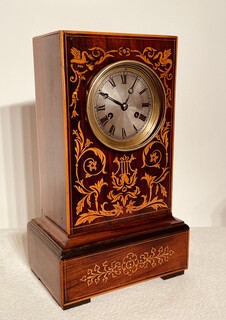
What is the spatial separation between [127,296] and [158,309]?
0.54 feet

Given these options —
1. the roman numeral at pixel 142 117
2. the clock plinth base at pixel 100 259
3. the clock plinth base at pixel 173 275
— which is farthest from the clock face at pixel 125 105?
the clock plinth base at pixel 173 275

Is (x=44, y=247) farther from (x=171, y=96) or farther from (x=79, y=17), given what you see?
(x=79, y=17)

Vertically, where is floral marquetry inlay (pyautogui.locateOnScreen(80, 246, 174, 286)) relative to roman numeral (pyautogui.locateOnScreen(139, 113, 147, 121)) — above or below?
below

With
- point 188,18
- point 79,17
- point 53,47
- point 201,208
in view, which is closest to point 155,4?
point 188,18

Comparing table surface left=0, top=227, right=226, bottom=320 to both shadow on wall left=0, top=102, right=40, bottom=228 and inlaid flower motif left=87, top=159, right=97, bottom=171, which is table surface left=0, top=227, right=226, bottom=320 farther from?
inlaid flower motif left=87, top=159, right=97, bottom=171

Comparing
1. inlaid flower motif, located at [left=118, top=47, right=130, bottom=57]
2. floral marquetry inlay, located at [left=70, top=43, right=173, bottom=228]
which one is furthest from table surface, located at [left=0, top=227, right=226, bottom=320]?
inlaid flower motif, located at [left=118, top=47, right=130, bottom=57]

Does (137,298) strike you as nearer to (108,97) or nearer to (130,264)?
(130,264)

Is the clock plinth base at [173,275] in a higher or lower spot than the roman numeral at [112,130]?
lower

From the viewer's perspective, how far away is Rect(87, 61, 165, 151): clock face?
161cm

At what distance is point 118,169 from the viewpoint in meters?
1.75

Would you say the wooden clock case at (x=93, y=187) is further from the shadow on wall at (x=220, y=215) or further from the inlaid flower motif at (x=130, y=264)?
the shadow on wall at (x=220, y=215)

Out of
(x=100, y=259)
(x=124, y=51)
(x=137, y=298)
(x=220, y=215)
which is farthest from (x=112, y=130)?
(x=220, y=215)

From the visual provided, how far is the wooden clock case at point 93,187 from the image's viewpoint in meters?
1.58

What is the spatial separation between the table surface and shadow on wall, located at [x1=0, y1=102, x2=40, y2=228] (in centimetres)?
48
